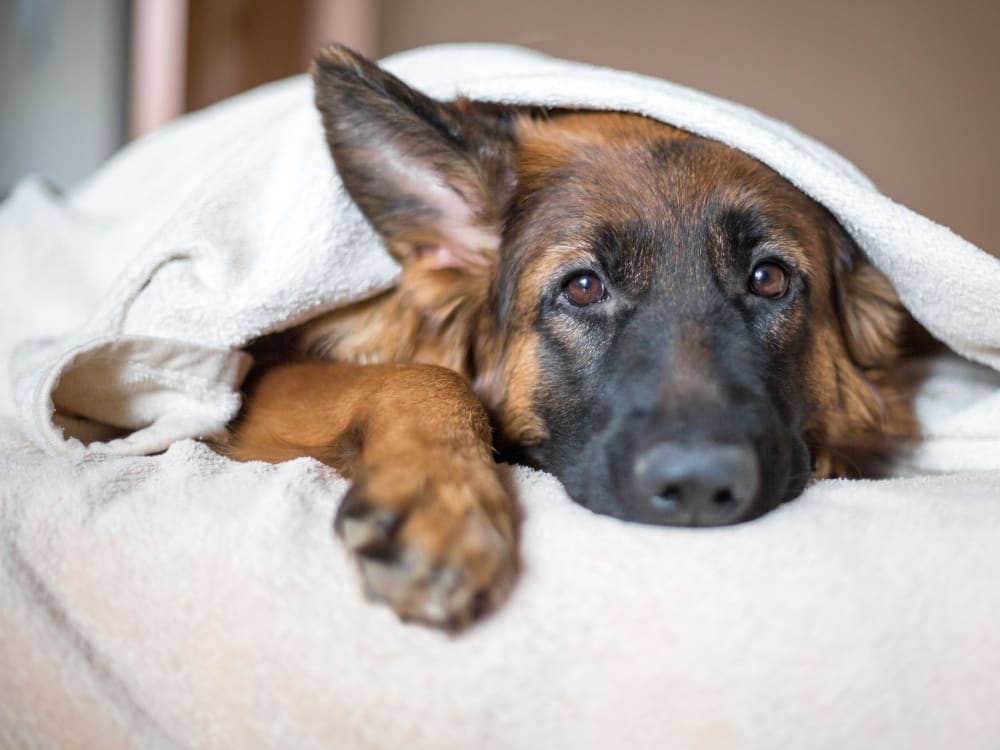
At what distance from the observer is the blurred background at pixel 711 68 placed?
3.96m

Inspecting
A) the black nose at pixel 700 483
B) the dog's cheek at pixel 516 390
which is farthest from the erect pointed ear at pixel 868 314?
the black nose at pixel 700 483

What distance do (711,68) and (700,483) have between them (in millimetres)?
3810

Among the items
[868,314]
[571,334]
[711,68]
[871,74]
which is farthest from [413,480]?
[871,74]

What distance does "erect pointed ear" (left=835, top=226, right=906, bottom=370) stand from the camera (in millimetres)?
1800

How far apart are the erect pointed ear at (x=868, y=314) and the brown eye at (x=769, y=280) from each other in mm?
289

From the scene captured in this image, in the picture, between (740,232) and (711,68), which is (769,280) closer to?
(740,232)

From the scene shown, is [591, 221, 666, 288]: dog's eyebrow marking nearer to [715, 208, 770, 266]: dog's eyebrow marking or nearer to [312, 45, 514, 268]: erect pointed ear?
[715, 208, 770, 266]: dog's eyebrow marking

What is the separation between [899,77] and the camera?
421 centimetres

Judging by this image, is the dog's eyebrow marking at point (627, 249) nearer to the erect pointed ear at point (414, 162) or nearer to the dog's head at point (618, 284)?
the dog's head at point (618, 284)

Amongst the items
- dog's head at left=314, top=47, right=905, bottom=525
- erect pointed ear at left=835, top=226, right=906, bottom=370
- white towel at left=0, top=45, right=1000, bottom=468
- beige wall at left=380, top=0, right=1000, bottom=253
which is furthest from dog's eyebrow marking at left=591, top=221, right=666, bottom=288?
beige wall at left=380, top=0, right=1000, bottom=253

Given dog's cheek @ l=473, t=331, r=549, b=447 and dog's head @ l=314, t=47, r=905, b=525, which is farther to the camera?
dog's cheek @ l=473, t=331, r=549, b=447

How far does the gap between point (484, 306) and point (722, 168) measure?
1.85 ft

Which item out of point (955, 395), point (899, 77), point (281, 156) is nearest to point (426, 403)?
point (281, 156)

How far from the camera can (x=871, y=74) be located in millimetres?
4230
